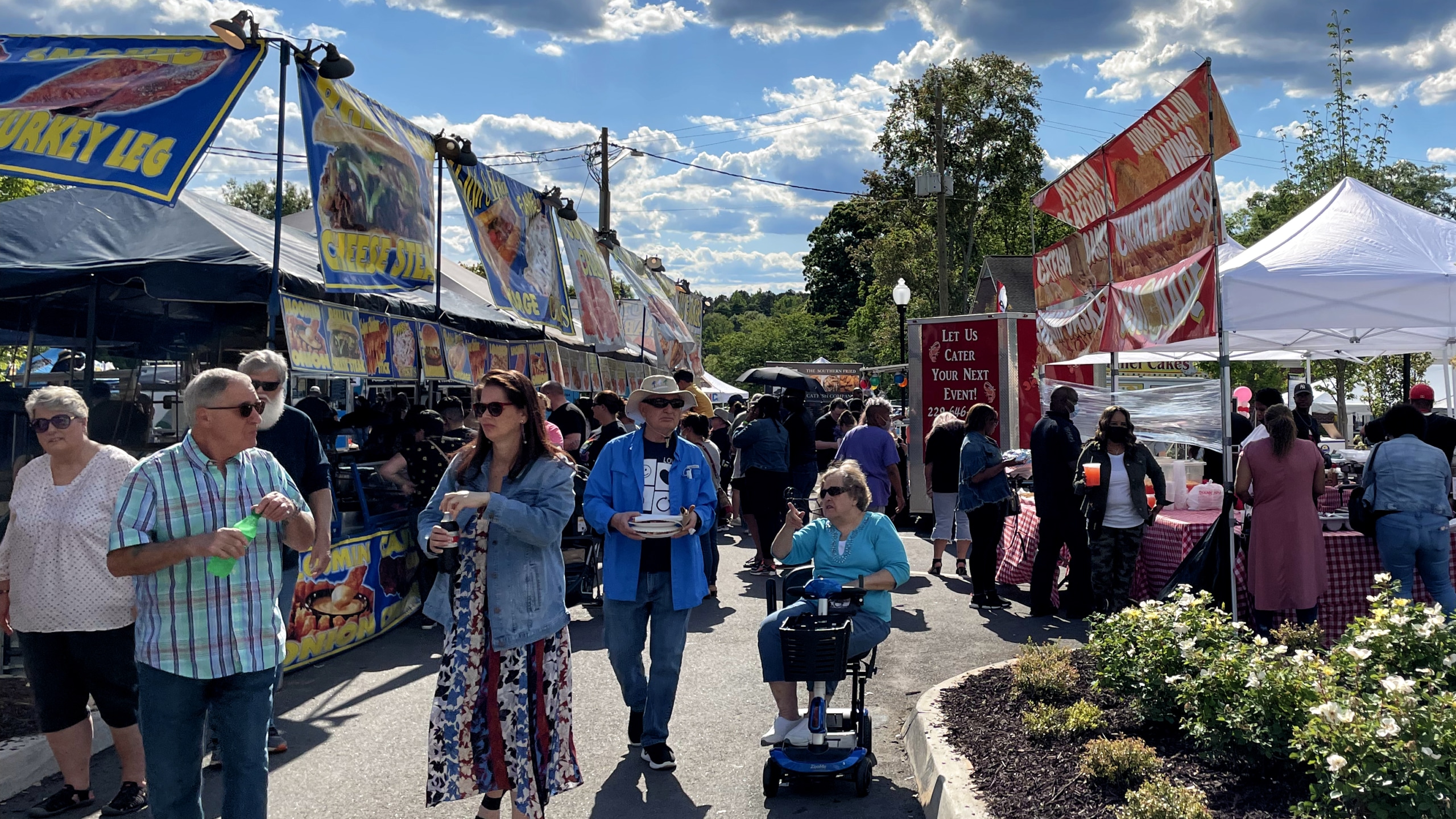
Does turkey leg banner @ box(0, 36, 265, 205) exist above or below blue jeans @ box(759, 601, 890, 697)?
above

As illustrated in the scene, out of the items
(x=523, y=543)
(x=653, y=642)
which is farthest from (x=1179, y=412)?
(x=523, y=543)

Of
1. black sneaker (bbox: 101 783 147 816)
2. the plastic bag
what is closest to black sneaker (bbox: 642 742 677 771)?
black sneaker (bbox: 101 783 147 816)

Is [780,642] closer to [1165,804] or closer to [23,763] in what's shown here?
[1165,804]

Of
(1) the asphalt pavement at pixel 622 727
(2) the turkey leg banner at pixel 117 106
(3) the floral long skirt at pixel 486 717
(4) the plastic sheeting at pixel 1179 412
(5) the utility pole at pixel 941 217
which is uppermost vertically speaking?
(5) the utility pole at pixel 941 217

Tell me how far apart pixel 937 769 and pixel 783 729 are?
0.76m

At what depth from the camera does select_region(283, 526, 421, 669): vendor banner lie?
7.47 meters

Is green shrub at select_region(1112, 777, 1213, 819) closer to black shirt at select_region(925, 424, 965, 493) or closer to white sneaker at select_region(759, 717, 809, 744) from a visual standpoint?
white sneaker at select_region(759, 717, 809, 744)

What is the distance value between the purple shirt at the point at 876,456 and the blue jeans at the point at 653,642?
18.5 ft

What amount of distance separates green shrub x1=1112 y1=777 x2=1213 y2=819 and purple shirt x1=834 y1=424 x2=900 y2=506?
7.28 metres

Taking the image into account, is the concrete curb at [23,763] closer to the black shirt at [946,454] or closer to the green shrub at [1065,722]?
the green shrub at [1065,722]

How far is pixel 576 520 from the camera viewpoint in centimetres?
895

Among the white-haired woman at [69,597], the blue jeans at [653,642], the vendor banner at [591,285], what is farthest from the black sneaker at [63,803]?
the vendor banner at [591,285]

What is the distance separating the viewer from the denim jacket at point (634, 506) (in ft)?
18.1

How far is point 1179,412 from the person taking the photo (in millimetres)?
8664
